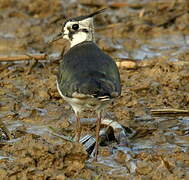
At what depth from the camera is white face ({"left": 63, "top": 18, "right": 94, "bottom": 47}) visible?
6.84 m

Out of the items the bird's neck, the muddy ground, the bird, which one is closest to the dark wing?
the bird

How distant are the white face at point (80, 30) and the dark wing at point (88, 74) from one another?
0.37 m

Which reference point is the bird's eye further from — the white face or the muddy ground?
the muddy ground

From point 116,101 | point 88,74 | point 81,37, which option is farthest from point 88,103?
point 116,101

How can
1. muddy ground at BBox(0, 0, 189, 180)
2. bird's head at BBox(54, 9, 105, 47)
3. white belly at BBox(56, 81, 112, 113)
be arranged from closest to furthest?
muddy ground at BBox(0, 0, 189, 180), white belly at BBox(56, 81, 112, 113), bird's head at BBox(54, 9, 105, 47)

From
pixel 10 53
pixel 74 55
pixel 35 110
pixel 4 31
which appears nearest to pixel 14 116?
pixel 35 110

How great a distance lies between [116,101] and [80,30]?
1045 mm

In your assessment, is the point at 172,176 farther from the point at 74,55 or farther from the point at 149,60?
the point at 149,60

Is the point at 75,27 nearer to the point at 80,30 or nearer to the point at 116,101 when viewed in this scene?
the point at 80,30

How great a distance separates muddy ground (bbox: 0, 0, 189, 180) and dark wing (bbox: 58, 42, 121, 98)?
1.65ft

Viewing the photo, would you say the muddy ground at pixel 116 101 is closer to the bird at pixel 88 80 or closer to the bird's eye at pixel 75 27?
the bird at pixel 88 80

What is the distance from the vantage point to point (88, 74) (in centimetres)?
570

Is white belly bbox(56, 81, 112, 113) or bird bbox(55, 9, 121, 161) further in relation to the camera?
white belly bbox(56, 81, 112, 113)

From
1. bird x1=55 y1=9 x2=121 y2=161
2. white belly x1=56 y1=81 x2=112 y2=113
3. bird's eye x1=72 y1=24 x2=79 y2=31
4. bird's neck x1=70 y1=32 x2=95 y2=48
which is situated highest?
bird's eye x1=72 y1=24 x2=79 y2=31
